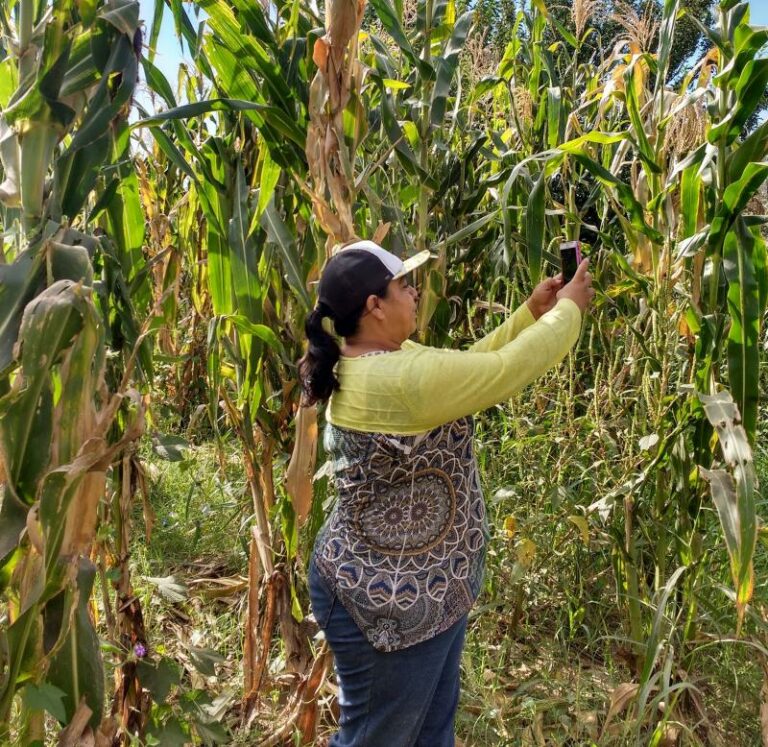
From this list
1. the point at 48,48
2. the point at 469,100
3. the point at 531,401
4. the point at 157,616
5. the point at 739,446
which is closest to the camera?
the point at 48,48

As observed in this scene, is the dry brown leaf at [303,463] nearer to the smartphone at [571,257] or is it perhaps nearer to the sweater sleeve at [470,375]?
the sweater sleeve at [470,375]

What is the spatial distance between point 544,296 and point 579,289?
0.20 metres

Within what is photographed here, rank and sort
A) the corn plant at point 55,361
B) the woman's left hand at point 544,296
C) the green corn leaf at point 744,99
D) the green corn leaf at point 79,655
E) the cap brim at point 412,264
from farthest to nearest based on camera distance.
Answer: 1. the woman's left hand at point 544,296
2. the green corn leaf at point 744,99
3. the cap brim at point 412,264
4. the green corn leaf at point 79,655
5. the corn plant at point 55,361

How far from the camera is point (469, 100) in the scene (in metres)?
2.29

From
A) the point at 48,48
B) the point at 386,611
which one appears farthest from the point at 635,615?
the point at 48,48

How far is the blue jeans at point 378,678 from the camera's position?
1373 mm

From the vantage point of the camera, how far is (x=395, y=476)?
1371 millimetres

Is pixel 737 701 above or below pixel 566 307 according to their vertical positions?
below

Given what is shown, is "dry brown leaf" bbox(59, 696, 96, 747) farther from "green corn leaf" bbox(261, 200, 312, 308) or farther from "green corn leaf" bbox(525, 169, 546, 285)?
"green corn leaf" bbox(525, 169, 546, 285)

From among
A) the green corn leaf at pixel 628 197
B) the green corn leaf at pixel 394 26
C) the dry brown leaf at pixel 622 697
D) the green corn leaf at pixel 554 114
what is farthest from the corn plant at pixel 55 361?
the green corn leaf at pixel 554 114

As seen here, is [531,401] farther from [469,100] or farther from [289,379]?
[469,100]

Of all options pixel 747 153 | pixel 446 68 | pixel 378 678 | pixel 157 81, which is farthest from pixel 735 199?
pixel 157 81

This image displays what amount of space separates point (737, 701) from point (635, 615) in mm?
306

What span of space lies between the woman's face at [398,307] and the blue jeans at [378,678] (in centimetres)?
49
